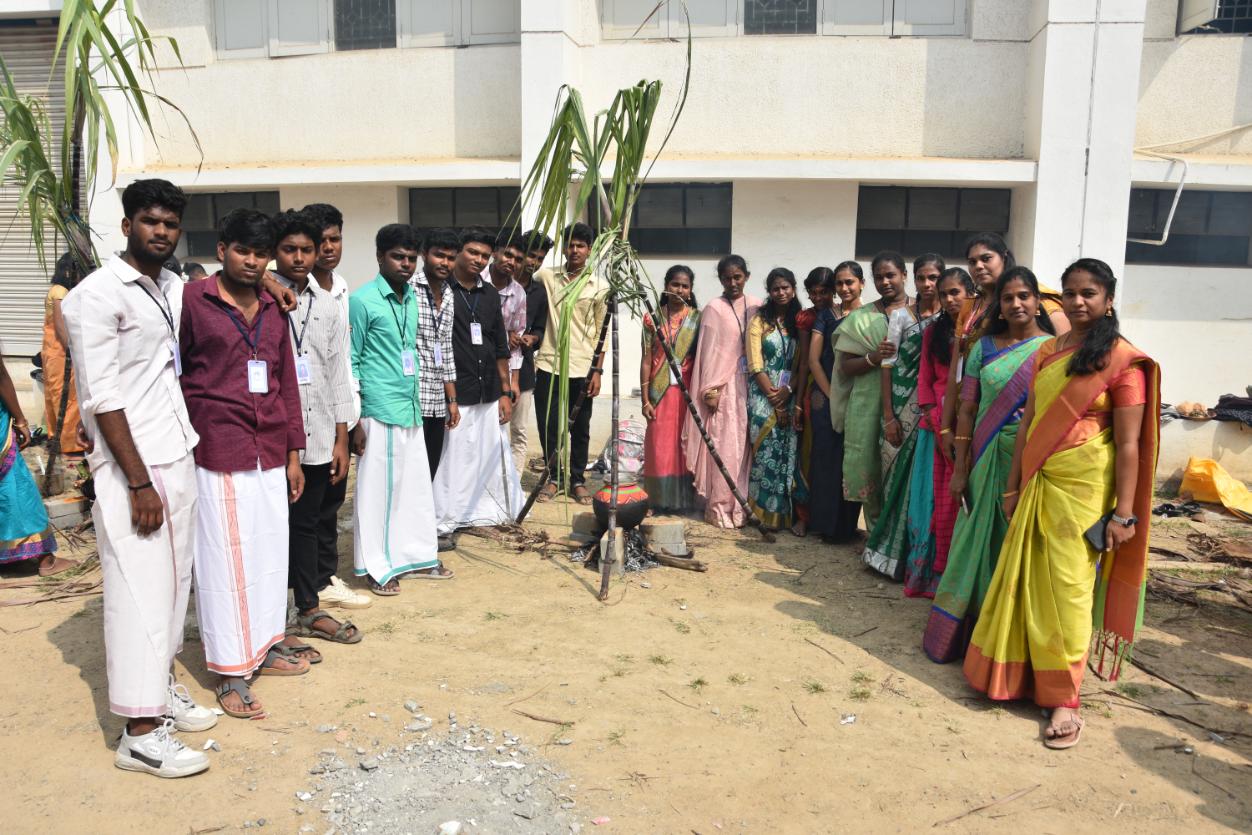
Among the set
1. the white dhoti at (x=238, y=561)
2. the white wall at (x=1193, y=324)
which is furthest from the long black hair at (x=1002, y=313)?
the white wall at (x=1193, y=324)

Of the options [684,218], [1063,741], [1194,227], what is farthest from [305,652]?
[1194,227]

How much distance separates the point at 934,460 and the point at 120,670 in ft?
12.2

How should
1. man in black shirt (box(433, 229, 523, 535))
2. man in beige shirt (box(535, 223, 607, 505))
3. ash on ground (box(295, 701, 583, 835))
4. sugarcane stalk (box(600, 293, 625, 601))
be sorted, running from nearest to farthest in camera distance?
ash on ground (box(295, 701, 583, 835)) → sugarcane stalk (box(600, 293, 625, 601)) → man in black shirt (box(433, 229, 523, 535)) → man in beige shirt (box(535, 223, 607, 505))

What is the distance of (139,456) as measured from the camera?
3035 millimetres

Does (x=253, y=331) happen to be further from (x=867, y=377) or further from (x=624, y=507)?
(x=867, y=377)

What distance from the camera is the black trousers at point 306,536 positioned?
4.15 meters

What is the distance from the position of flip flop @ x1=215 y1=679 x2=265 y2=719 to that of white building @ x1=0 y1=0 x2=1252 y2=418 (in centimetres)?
597

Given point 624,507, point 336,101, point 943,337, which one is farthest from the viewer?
point 336,101

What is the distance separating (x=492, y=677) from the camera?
12.7 ft

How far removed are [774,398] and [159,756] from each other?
4.08 meters

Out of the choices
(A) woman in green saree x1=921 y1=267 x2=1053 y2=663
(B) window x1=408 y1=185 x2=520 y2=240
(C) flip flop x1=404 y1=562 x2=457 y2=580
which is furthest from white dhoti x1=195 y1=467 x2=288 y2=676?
(B) window x1=408 y1=185 x2=520 y2=240

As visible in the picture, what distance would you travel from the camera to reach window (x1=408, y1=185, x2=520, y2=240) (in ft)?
30.4

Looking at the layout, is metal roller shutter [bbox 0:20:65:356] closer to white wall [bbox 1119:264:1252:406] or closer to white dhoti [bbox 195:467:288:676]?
white dhoti [bbox 195:467:288:676]

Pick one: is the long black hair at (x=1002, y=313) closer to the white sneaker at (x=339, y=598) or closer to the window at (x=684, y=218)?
the white sneaker at (x=339, y=598)
